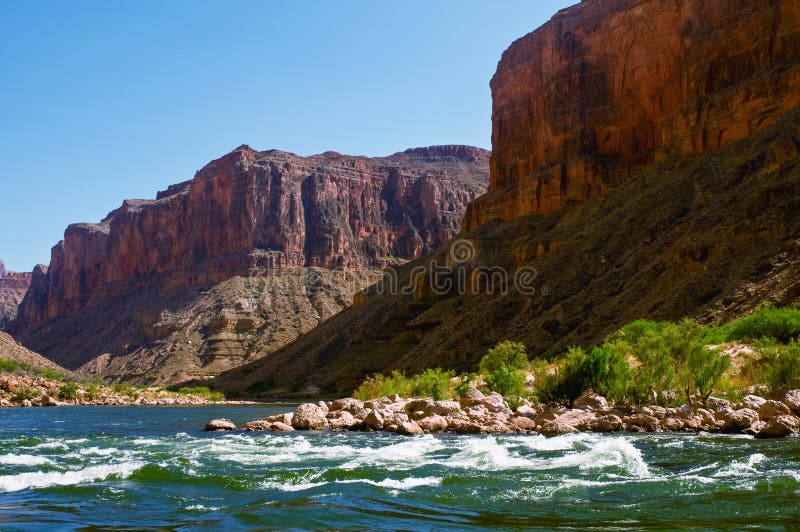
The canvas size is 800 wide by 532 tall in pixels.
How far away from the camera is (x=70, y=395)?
7038 centimetres

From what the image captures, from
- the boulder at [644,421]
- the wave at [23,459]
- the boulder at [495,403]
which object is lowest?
the wave at [23,459]

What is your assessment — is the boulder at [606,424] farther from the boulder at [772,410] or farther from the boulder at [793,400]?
the boulder at [793,400]

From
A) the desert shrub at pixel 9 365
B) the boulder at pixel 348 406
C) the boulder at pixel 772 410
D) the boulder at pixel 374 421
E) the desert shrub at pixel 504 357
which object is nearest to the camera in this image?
the boulder at pixel 772 410

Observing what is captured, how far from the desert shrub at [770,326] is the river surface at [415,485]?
1300 centimetres

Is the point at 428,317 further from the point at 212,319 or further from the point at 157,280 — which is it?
the point at 157,280

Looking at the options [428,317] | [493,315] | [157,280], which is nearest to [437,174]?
[157,280]

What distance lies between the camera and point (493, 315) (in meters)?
66.8

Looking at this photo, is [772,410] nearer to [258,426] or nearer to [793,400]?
[793,400]

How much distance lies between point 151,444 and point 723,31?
66.0 meters

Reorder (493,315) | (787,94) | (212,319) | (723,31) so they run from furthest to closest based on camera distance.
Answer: (212,319), (723,31), (493,315), (787,94)

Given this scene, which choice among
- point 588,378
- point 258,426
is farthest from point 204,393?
point 588,378

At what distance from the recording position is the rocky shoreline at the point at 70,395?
205 feet

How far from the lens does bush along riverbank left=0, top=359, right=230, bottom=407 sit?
62.9m

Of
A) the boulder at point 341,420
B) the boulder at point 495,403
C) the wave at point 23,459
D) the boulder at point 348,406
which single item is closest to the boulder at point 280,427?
the boulder at point 341,420
